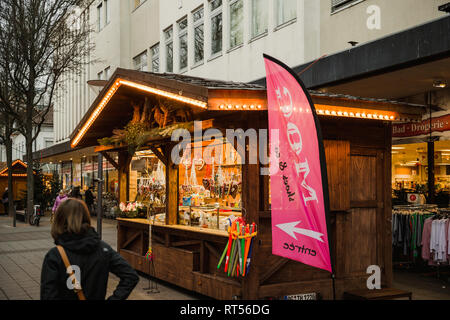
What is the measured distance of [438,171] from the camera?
14.4 meters

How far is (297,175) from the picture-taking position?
17.0ft

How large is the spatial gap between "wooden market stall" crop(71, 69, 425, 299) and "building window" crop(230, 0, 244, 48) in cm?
790

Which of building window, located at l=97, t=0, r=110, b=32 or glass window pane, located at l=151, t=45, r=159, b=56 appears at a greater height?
building window, located at l=97, t=0, r=110, b=32

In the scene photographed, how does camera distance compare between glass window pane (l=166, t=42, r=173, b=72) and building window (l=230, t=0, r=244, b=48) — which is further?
glass window pane (l=166, t=42, r=173, b=72)

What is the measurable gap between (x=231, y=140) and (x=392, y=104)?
2.60m

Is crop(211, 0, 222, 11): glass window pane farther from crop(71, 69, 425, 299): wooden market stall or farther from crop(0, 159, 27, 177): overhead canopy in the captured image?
crop(0, 159, 27, 177): overhead canopy

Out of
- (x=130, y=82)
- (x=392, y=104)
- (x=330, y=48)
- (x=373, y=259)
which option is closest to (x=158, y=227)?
(x=130, y=82)

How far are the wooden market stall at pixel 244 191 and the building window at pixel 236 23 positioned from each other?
7902mm

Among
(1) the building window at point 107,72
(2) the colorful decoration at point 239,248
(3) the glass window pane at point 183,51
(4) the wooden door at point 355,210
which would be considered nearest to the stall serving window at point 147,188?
(2) the colorful decoration at point 239,248

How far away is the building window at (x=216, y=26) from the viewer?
64.5ft

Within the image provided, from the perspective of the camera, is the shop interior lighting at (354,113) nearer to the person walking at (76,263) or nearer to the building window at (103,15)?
the person walking at (76,263)

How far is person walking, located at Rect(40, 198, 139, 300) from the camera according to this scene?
13.0 feet

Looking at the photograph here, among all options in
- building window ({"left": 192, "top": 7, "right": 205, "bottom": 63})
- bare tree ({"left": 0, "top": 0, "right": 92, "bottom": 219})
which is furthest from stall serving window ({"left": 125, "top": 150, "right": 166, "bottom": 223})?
bare tree ({"left": 0, "top": 0, "right": 92, "bottom": 219})
